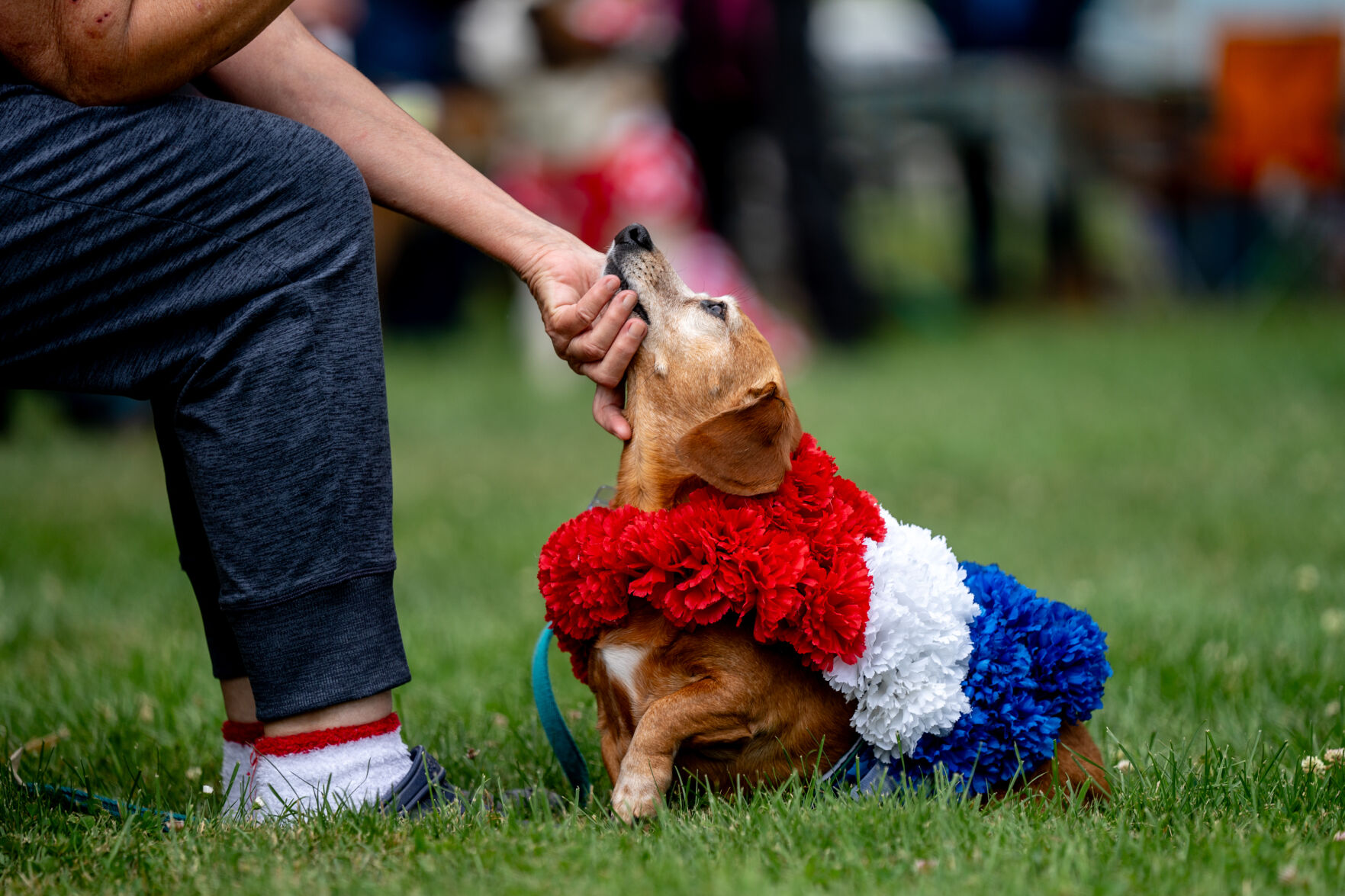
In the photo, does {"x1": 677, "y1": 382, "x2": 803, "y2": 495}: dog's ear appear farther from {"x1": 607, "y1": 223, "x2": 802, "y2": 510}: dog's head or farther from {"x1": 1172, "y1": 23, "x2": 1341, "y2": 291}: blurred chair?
{"x1": 1172, "y1": 23, "x2": 1341, "y2": 291}: blurred chair

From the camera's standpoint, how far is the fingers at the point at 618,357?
2.65 metres

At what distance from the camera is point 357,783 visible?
2256mm

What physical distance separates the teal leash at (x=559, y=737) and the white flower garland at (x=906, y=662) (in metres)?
0.54

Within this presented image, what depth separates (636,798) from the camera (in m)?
2.20

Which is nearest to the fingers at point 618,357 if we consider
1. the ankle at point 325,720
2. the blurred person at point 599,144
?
the ankle at point 325,720

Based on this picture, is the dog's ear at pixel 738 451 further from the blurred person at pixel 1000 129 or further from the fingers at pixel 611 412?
the blurred person at pixel 1000 129

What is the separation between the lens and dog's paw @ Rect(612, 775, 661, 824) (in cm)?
219

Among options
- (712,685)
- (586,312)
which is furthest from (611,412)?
(712,685)

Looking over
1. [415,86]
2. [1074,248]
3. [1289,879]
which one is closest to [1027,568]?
[1289,879]

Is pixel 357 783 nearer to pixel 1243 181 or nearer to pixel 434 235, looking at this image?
pixel 434 235

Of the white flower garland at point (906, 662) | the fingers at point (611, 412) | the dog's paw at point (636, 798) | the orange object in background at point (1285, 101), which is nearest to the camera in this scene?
the dog's paw at point (636, 798)

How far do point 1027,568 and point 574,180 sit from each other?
5696 mm

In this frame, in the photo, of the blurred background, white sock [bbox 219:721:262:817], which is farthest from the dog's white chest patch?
the blurred background

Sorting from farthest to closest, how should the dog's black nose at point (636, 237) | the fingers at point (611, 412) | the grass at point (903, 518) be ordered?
the dog's black nose at point (636, 237)
the fingers at point (611, 412)
the grass at point (903, 518)
